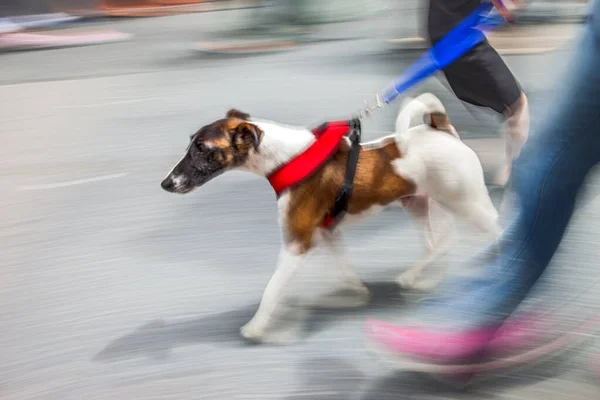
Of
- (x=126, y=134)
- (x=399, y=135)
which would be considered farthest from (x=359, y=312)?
(x=126, y=134)

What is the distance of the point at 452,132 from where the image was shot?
242 centimetres

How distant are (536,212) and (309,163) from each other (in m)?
0.71

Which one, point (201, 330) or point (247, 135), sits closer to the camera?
point (247, 135)

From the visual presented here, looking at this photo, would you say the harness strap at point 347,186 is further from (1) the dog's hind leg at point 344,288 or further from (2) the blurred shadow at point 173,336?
(2) the blurred shadow at point 173,336

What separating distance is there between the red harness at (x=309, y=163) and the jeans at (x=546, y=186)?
1.93ft

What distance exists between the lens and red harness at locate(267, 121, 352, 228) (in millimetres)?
2234

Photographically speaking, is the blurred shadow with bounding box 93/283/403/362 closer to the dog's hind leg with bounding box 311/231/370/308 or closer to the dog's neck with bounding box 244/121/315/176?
the dog's hind leg with bounding box 311/231/370/308

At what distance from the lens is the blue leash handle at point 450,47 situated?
2.36 meters

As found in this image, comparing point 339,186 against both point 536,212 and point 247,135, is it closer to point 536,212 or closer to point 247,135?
point 247,135

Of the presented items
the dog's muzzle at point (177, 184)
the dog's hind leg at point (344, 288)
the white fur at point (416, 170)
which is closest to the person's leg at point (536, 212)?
the white fur at point (416, 170)

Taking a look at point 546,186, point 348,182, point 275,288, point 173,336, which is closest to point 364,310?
point 275,288

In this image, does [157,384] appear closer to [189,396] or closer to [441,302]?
[189,396]

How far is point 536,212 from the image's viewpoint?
185 centimetres

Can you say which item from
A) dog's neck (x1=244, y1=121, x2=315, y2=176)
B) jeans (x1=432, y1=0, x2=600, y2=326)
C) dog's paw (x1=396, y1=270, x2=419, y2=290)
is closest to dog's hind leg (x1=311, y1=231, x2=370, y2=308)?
dog's paw (x1=396, y1=270, x2=419, y2=290)
